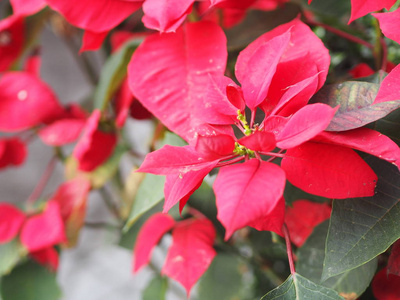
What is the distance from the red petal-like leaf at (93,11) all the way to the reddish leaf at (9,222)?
0.90 feet

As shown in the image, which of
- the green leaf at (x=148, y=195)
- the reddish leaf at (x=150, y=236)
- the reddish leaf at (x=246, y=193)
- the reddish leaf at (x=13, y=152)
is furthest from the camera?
the reddish leaf at (x=13, y=152)

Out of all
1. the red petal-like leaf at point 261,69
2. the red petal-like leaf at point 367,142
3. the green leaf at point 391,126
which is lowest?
the green leaf at point 391,126

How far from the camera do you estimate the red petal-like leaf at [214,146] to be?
20 cm

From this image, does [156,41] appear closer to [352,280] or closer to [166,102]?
[166,102]

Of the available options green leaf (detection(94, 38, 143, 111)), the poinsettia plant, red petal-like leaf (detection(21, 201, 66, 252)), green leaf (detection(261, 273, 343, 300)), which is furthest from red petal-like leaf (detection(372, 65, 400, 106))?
red petal-like leaf (detection(21, 201, 66, 252))

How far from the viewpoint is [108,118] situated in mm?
469

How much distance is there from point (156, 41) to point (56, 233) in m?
0.24

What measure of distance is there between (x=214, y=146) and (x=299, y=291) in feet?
0.33

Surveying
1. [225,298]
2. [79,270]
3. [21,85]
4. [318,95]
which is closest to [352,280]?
[318,95]

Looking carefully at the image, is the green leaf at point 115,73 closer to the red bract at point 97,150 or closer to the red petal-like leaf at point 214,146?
the red bract at point 97,150

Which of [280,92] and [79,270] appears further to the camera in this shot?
[79,270]

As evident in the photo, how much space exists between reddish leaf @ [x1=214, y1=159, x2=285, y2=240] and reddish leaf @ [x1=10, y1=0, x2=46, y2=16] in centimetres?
24

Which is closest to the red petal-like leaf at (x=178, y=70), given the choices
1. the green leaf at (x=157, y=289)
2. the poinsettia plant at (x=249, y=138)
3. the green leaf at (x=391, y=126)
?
the poinsettia plant at (x=249, y=138)

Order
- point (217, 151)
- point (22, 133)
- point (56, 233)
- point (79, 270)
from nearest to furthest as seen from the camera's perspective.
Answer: point (217, 151) < point (56, 233) < point (22, 133) < point (79, 270)
